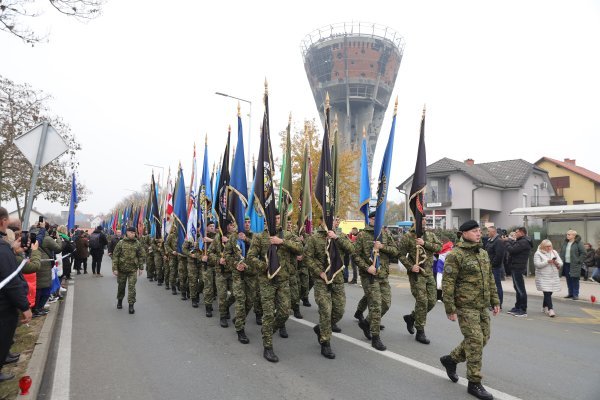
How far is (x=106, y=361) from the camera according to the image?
5355 millimetres

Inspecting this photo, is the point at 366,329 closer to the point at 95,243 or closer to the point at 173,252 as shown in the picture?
the point at 173,252

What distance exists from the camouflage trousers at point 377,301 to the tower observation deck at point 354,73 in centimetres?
6093

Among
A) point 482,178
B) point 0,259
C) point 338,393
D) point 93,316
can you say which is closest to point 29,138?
point 0,259

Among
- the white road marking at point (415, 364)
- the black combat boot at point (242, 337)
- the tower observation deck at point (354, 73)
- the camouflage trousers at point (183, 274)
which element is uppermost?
the tower observation deck at point (354, 73)

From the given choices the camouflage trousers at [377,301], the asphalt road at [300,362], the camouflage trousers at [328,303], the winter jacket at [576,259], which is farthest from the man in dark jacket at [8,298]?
the winter jacket at [576,259]

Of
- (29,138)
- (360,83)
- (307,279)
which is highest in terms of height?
(360,83)

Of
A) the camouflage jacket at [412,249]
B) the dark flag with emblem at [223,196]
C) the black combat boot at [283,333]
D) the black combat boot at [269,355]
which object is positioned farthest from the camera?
the dark flag with emblem at [223,196]

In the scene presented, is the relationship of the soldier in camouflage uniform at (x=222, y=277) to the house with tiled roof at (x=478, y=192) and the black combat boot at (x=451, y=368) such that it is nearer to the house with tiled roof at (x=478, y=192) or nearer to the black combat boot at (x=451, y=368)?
the black combat boot at (x=451, y=368)

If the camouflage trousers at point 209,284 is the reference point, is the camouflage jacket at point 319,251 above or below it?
above

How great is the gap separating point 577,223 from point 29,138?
1935 centimetres

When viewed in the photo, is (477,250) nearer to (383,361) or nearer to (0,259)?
(383,361)

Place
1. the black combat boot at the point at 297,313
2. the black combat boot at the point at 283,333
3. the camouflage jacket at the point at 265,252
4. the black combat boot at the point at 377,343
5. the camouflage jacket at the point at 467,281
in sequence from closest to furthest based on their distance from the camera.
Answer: the camouflage jacket at the point at 467,281, the black combat boot at the point at 377,343, the camouflage jacket at the point at 265,252, the black combat boot at the point at 283,333, the black combat boot at the point at 297,313

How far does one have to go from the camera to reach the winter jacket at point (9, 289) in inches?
150

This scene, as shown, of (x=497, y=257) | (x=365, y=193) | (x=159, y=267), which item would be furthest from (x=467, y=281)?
(x=159, y=267)
